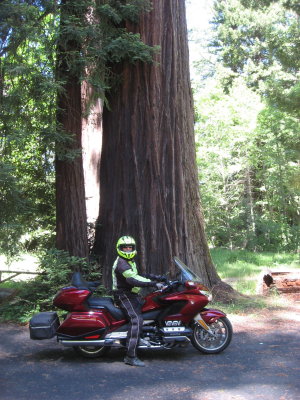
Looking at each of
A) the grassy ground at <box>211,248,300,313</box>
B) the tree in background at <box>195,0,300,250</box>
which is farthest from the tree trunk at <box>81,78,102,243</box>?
the tree in background at <box>195,0,300,250</box>

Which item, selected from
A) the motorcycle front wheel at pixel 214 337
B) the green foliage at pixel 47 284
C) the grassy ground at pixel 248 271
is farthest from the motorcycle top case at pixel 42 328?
the grassy ground at pixel 248 271

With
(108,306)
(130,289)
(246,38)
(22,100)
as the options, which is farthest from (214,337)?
(246,38)

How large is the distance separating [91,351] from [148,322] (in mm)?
839

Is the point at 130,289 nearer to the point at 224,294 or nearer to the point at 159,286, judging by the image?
the point at 159,286

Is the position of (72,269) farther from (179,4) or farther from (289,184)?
(289,184)

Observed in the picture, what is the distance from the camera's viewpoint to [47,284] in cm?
906

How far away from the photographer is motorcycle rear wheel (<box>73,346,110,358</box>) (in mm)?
6430

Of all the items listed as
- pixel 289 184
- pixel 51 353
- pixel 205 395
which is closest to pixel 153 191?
pixel 51 353

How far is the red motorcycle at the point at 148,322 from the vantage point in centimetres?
625

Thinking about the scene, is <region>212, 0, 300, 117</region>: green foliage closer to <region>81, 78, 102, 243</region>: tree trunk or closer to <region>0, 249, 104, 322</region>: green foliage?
<region>81, 78, 102, 243</region>: tree trunk

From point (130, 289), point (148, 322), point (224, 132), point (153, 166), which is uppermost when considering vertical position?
point (224, 132)

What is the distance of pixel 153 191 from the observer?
9477 mm

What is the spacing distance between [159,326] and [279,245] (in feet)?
61.9

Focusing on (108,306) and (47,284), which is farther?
(47,284)
